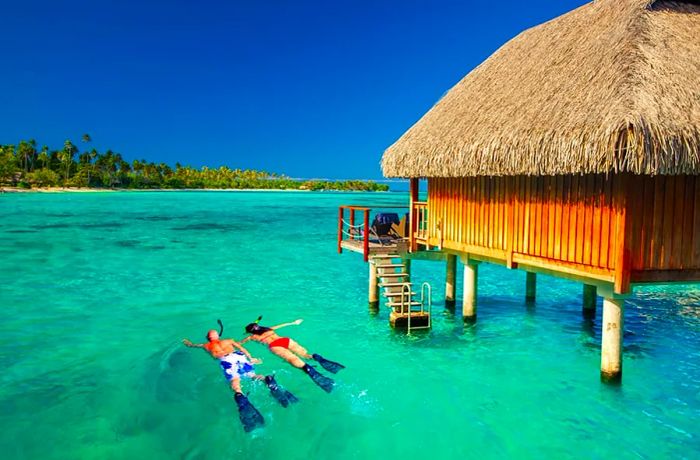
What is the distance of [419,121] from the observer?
13992 mm

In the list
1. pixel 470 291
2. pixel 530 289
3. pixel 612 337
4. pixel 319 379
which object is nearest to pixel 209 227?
pixel 530 289

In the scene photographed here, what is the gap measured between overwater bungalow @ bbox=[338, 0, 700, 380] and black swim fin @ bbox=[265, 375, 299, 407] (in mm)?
3993

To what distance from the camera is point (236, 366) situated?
34.6ft

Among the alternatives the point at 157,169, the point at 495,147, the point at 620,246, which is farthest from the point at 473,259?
the point at 157,169

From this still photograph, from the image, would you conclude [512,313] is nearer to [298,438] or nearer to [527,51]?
[527,51]

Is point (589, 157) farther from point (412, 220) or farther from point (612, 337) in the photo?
point (412, 220)

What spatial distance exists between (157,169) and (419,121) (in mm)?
140844

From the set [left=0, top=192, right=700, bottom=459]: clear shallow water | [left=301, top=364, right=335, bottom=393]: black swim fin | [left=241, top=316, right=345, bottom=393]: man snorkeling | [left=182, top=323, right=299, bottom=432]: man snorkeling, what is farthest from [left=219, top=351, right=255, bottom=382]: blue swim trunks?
[left=301, top=364, right=335, bottom=393]: black swim fin

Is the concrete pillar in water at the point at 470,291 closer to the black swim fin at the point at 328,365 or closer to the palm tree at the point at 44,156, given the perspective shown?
the black swim fin at the point at 328,365

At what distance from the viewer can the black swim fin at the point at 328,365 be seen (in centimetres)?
1084

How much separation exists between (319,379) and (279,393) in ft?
2.92

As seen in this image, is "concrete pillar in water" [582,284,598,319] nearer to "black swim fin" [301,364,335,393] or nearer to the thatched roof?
the thatched roof

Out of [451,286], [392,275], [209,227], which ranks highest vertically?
[392,275]

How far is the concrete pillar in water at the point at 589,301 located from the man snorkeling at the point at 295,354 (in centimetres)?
700
